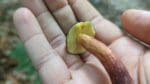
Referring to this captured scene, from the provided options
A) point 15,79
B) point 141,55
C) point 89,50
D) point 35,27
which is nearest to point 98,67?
point 89,50

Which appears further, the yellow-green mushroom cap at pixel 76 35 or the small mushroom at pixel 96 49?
the yellow-green mushroom cap at pixel 76 35

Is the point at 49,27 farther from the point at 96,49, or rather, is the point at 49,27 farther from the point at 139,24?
the point at 139,24

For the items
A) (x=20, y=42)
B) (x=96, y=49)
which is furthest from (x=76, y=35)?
(x=20, y=42)

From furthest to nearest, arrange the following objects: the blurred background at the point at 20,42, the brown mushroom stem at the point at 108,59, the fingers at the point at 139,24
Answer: the blurred background at the point at 20,42 < the fingers at the point at 139,24 < the brown mushroom stem at the point at 108,59

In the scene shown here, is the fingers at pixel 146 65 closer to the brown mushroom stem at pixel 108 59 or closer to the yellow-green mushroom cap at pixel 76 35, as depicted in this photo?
the brown mushroom stem at pixel 108 59

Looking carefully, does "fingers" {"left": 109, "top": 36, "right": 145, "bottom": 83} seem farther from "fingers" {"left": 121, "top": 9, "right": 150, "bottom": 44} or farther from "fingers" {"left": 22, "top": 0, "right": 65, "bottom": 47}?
"fingers" {"left": 22, "top": 0, "right": 65, "bottom": 47}

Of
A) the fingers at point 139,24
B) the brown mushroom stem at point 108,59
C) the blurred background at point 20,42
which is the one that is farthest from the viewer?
the blurred background at point 20,42

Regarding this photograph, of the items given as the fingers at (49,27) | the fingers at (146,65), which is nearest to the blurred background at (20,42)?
the fingers at (49,27)
